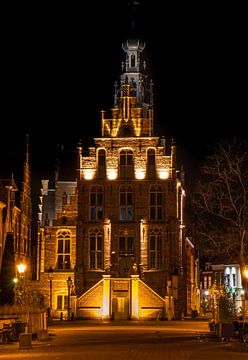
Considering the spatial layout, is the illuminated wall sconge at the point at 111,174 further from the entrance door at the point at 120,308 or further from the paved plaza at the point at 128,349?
the paved plaza at the point at 128,349

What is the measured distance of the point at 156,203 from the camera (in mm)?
66812

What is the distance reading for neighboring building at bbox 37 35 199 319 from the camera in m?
65.7

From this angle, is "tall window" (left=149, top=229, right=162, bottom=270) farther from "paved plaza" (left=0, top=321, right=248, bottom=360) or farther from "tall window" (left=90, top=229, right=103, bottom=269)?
"paved plaza" (left=0, top=321, right=248, bottom=360)

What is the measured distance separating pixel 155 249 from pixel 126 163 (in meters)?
8.00

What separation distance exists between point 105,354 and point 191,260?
194ft

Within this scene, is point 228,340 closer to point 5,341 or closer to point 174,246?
point 5,341

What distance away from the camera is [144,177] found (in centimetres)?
6688

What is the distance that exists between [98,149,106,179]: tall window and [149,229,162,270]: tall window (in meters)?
6.57

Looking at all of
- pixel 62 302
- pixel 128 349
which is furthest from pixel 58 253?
pixel 128 349

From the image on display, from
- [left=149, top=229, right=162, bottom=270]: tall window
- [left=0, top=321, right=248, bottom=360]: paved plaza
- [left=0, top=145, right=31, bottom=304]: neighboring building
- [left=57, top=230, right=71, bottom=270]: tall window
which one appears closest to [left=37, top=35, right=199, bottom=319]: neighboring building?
[left=149, top=229, right=162, bottom=270]: tall window

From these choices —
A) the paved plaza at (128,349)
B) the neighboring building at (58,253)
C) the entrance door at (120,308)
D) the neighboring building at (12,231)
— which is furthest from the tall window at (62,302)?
the paved plaza at (128,349)

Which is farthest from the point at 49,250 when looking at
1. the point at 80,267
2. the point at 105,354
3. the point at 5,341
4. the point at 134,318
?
the point at 105,354

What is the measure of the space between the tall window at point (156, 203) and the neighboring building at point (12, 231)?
38.3 ft

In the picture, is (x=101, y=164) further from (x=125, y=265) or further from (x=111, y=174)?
(x=125, y=265)
